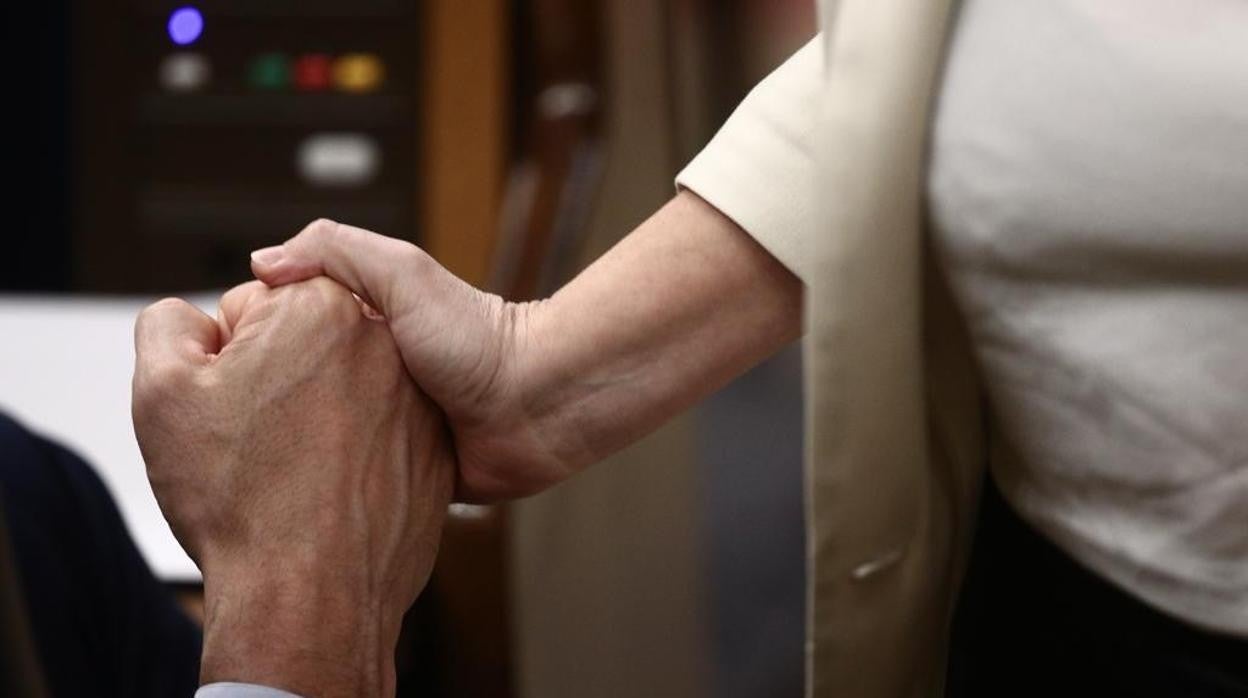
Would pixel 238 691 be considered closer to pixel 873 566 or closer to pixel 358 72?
pixel 873 566

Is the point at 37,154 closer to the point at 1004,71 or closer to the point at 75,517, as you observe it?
the point at 75,517

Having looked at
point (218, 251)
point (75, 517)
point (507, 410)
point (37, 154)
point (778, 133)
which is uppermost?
point (778, 133)

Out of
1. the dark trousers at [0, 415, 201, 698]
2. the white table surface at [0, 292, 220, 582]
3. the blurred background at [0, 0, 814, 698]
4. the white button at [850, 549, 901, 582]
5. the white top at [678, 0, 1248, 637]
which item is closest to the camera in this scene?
the white top at [678, 0, 1248, 637]

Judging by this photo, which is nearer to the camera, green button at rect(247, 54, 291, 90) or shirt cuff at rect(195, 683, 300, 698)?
shirt cuff at rect(195, 683, 300, 698)

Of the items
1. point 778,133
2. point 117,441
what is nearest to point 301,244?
point 778,133

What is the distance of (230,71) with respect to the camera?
A: 9.04 feet

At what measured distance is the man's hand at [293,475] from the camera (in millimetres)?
757

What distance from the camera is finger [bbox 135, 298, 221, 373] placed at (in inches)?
31.8

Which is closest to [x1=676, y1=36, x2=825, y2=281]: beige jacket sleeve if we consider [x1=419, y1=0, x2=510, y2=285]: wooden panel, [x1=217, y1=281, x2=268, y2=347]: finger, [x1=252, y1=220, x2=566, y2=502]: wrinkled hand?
[x1=252, y1=220, x2=566, y2=502]: wrinkled hand

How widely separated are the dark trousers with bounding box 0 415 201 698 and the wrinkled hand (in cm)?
26

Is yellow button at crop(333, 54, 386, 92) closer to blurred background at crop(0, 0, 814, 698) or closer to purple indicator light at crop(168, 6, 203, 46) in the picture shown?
blurred background at crop(0, 0, 814, 698)

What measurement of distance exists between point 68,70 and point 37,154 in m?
0.16

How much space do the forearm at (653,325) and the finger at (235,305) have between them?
0.14 meters

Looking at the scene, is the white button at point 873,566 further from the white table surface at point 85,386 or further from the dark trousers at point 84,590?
the white table surface at point 85,386
